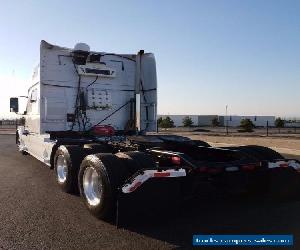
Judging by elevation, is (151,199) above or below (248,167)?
below

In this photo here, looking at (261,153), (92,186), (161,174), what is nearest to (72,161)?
(92,186)

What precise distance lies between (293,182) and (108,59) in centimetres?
662

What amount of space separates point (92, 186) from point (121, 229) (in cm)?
132

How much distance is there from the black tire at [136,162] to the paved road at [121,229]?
2.55 ft

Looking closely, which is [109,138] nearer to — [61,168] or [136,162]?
[61,168]

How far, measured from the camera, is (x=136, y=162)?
610 centimetres

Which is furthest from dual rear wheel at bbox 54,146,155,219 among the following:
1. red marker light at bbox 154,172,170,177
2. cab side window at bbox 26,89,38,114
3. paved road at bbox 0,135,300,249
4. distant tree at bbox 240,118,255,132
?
distant tree at bbox 240,118,255,132

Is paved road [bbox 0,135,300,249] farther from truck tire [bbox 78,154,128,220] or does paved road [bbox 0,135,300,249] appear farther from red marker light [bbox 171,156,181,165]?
red marker light [bbox 171,156,181,165]

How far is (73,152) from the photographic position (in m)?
8.04

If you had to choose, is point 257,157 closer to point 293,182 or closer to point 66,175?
point 293,182

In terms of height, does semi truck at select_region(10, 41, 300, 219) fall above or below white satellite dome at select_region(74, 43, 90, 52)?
below

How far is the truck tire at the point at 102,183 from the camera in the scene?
5.81 metres

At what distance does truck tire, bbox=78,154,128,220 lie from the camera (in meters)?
5.81

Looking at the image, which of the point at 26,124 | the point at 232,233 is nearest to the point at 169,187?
the point at 232,233
